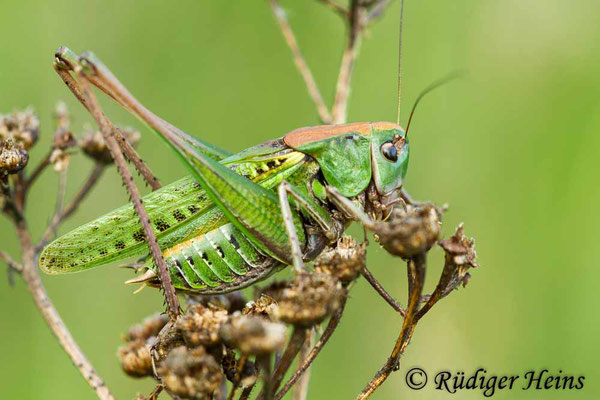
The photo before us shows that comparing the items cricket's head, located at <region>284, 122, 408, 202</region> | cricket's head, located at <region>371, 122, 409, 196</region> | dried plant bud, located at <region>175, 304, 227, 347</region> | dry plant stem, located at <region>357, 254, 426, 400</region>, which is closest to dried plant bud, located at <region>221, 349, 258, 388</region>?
dried plant bud, located at <region>175, 304, 227, 347</region>

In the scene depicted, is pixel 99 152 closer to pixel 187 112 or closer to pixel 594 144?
pixel 187 112

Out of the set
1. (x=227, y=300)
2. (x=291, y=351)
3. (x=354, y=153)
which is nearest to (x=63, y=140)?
(x=227, y=300)

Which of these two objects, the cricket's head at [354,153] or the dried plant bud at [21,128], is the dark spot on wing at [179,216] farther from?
the dried plant bud at [21,128]

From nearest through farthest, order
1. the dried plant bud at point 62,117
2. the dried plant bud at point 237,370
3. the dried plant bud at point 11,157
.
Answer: the dried plant bud at point 237,370
the dried plant bud at point 11,157
the dried plant bud at point 62,117

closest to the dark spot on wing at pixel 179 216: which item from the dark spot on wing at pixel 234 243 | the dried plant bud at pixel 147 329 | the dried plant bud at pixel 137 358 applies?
the dark spot on wing at pixel 234 243

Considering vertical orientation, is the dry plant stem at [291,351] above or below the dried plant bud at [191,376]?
above

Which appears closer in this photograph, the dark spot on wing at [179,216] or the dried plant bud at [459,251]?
the dried plant bud at [459,251]

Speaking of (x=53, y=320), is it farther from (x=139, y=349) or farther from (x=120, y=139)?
(x=120, y=139)

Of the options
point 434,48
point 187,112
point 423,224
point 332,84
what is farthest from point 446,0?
point 423,224
